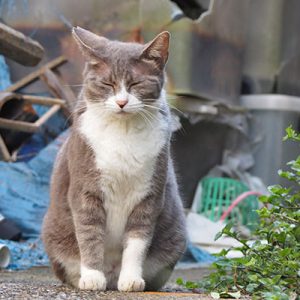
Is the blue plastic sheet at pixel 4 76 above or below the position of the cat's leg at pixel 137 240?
above

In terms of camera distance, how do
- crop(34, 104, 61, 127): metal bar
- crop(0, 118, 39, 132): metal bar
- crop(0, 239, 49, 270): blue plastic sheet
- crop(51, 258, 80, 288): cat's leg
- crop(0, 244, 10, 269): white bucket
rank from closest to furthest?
crop(51, 258, 80, 288): cat's leg → crop(0, 244, 10, 269): white bucket → crop(0, 239, 49, 270): blue plastic sheet → crop(0, 118, 39, 132): metal bar → crop(34, 104, 61, 127): metal bar

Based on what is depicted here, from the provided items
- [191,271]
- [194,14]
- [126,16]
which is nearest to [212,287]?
[191,271]

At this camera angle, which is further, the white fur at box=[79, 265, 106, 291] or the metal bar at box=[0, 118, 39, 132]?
the metal bar at box=[0, 118, 39, 132]

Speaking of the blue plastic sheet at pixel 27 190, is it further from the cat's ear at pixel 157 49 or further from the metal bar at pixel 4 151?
the cat's ear at pixel 157 49

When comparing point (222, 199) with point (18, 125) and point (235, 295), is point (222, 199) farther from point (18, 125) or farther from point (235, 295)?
point (235, 295)

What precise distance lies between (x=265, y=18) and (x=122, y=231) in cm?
494

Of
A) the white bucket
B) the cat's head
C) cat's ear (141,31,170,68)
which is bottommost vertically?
the white bucket

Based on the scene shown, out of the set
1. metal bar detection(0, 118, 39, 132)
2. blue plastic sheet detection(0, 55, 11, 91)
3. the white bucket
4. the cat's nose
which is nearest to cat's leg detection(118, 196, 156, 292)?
the cat's nose

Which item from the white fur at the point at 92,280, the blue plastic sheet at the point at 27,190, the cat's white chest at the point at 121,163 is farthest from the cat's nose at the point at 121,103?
the blue plastic sheet at the point at 27,190

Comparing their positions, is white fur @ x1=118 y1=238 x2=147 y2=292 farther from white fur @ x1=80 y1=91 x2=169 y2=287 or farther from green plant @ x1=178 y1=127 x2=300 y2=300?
green plant @ x1=178 y1=127 x2=300 y2=300

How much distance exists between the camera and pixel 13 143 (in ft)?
16.7

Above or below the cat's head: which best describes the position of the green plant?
below

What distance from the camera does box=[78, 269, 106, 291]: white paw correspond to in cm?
251

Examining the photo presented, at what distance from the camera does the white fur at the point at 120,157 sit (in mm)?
2602
